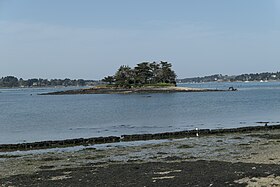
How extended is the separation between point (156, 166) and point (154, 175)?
2132 mm

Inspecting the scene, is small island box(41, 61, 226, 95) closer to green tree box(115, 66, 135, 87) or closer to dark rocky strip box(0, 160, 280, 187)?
green tree box(115, 66, 135, 87)

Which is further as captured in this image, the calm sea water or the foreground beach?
the calm sea water

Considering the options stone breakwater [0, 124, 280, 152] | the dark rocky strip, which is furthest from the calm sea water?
the dark rocky strip

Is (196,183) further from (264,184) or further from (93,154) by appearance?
(93,154)

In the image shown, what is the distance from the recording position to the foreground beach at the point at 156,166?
13.0 metres

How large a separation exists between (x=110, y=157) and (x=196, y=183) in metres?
8.95

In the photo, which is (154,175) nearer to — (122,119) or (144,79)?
(122,119)

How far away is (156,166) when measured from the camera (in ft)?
53.3

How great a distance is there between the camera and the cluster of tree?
146000mm

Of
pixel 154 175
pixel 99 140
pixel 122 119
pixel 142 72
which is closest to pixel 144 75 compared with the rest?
pixel 142 72

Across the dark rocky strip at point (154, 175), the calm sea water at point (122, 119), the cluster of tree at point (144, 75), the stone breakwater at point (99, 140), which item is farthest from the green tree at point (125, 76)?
the dark rocky strip at point (154, 175)

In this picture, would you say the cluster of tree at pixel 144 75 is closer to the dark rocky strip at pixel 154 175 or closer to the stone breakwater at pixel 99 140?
the stone breakwater at pixel 99 140

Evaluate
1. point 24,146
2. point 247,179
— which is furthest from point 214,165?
point 24,146

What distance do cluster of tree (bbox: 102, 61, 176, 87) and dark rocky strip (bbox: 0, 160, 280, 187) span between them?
129m
